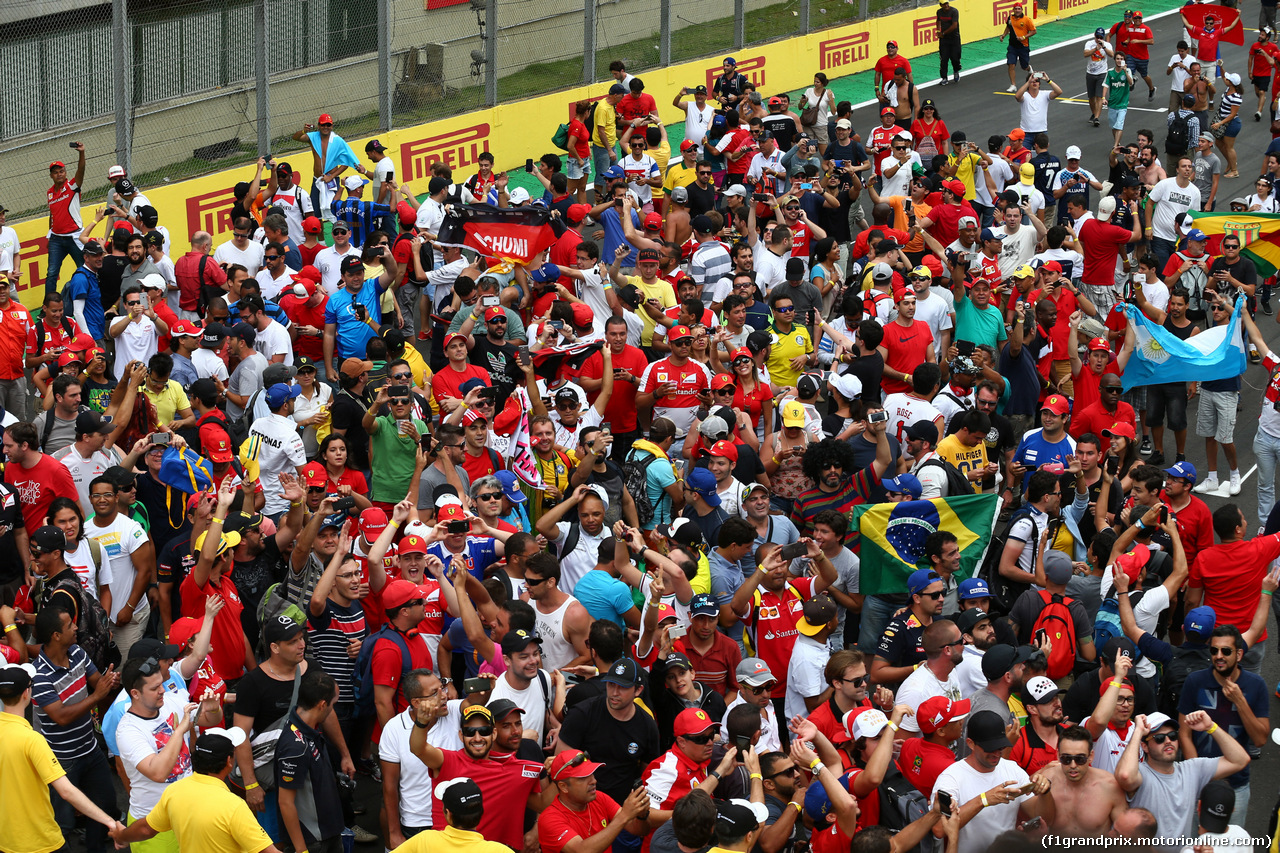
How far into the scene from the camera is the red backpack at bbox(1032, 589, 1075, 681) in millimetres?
8648

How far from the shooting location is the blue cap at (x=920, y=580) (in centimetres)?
850

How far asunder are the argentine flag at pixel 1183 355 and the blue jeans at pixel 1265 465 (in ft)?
2.67

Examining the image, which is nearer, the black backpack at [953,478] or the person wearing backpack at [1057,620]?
the person wearing backpack at [1057,620]

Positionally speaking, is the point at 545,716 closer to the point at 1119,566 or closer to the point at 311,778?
the point at 311,778

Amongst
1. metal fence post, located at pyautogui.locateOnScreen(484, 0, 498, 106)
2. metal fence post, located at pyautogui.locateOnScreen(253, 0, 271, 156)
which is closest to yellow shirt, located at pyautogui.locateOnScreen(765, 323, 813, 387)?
metal fence post, located at pyautogui.locateOnScreen(253, 0, 271, 156)

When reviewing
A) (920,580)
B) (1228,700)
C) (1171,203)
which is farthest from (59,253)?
(1228,700)

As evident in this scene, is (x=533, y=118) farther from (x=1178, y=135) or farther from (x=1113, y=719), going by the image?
(x=1113, y=719)

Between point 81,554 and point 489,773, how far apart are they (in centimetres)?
366

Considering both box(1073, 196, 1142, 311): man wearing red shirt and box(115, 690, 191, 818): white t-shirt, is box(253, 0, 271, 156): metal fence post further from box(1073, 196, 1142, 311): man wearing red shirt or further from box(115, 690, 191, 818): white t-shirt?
box(115, 690, 191, 818): white t-shirt

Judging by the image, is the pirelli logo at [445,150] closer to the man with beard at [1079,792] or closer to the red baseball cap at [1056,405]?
the red baseball cap at [1056,405]

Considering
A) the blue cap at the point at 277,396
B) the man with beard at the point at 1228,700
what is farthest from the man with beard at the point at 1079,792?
the blue cap at the point at 277,396

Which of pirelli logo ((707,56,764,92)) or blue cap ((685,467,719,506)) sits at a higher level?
pirelli logo ((707,56,764,92))

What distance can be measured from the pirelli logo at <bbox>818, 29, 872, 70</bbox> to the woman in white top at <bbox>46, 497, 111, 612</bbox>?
68.8 ft

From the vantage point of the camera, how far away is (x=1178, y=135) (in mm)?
19797
